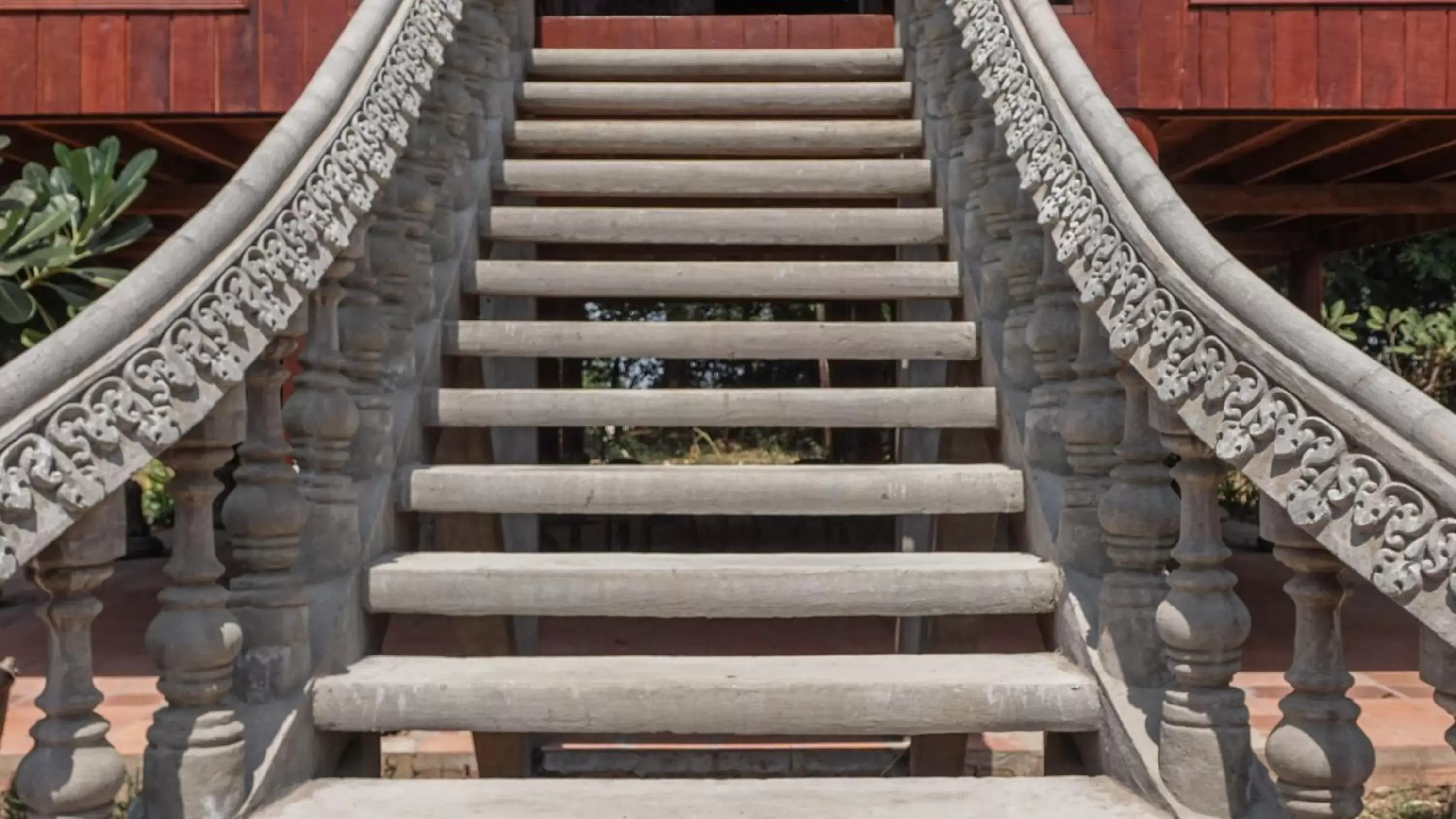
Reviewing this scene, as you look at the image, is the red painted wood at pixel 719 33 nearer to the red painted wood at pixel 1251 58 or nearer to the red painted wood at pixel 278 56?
the red painted wood at pixel 278 56

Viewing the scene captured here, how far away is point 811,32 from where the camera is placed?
5223 mm

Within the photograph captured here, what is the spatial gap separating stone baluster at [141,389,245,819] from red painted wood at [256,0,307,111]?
3.41 m

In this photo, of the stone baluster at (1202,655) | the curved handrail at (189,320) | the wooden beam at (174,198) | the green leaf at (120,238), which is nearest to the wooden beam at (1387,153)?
the stone baluster at (1202,655)

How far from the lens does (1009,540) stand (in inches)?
121

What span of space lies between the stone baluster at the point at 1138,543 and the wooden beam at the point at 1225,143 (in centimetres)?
361

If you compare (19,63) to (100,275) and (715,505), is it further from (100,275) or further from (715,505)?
(715,505)

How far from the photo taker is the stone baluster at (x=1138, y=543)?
6.88ft

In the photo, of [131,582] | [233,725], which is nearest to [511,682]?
[233,725]

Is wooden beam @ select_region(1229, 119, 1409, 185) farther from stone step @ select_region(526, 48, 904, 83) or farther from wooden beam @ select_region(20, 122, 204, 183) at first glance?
wooden beam @ select_region(20, 122, 204, 183)

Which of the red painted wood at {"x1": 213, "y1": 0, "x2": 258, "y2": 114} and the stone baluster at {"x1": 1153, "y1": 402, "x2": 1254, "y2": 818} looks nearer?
the stone baluster at {"x1": 1153, "y1": 402, "x2": 1254, "y2": 818}

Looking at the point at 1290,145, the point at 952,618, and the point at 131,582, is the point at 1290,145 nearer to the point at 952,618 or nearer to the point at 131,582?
the point at 952,618

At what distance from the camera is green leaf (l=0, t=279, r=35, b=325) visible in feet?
9.76

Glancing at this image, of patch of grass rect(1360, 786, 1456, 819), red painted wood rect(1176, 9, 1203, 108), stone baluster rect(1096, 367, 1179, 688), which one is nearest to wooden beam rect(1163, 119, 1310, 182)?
red painted wood rect(1176, 9, 1203, 108)

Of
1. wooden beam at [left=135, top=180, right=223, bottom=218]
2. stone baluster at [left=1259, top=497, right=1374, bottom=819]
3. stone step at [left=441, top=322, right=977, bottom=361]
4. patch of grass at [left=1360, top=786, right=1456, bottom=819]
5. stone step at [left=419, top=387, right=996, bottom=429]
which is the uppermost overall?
wooden beam at [left=135, top=180, right=223, bottom=218]
